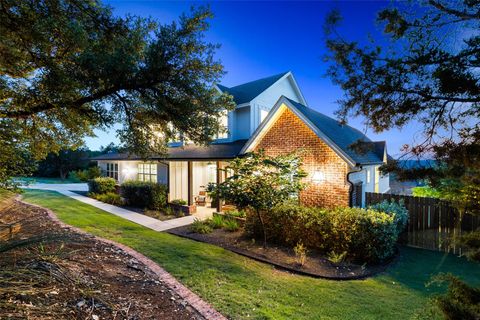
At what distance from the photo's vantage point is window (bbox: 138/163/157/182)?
685 inches

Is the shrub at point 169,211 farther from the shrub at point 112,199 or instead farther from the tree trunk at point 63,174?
the tree trunk at point 63,174

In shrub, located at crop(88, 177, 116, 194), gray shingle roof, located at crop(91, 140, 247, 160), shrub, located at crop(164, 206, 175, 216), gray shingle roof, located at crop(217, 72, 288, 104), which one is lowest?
shrub, located at crop(164, 206, 175, 216)

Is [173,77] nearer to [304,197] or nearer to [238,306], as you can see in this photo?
[238,306]

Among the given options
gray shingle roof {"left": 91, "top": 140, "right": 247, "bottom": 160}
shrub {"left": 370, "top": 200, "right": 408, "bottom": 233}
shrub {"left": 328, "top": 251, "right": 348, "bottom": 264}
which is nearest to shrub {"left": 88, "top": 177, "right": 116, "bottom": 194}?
gray shingle roof {"left": 91, "top": 140, "right": 247, "bottom": 160}

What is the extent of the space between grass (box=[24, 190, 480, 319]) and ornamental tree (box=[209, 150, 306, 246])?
1.80 metres

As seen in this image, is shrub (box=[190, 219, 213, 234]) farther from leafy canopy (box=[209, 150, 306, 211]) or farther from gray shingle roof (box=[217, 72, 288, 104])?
gray shingle roof (box=[217, 72, 288, 104])

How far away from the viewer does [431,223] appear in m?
8.38

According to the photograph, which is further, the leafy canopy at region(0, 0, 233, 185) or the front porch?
the front porch

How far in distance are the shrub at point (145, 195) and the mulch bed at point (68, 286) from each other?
9.11 meters

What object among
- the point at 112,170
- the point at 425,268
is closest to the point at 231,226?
the point at 425,268

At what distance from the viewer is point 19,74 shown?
491 cm

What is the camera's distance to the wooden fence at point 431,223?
791cm

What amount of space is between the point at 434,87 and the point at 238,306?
14.1 ft

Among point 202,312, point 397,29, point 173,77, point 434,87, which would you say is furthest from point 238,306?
point 173,77
